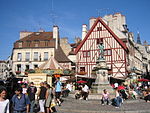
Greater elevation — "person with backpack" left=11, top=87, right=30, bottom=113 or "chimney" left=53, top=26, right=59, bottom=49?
"chimney" left=53, top=26, right=59, bottom=49

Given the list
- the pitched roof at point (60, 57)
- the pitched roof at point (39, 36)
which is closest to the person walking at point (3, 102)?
the pitched roof at point (60, 57)

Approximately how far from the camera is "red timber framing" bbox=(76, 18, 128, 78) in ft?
81.1

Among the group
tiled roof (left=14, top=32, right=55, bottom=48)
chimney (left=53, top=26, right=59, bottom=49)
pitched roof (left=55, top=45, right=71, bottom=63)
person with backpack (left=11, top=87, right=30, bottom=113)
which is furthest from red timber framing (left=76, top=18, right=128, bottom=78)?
person with backpack (left=11, top=87, right=30, bottom=113)

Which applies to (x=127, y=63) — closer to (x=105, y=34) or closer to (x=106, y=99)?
(x=105, y=34)

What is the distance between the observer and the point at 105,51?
26.0 m

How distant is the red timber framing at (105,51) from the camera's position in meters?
24.7

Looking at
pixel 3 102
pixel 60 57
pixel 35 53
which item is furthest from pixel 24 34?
pixel 3 102

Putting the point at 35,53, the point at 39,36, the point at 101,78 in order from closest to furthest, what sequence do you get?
the point at 101,78, the point at 35,53, the point at 39,36

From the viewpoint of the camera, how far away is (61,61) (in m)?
29.1

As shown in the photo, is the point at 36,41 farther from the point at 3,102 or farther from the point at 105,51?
the point at 3,102

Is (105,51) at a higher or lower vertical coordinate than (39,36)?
lower

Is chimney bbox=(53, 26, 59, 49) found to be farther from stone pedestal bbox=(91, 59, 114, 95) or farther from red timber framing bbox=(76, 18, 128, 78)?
stone pedestal bbox=(91, 59, 114, 95)

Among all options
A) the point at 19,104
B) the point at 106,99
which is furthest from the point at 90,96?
the point at 19,104

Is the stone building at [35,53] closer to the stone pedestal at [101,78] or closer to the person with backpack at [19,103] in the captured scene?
the stone pedestal at [101,78]
